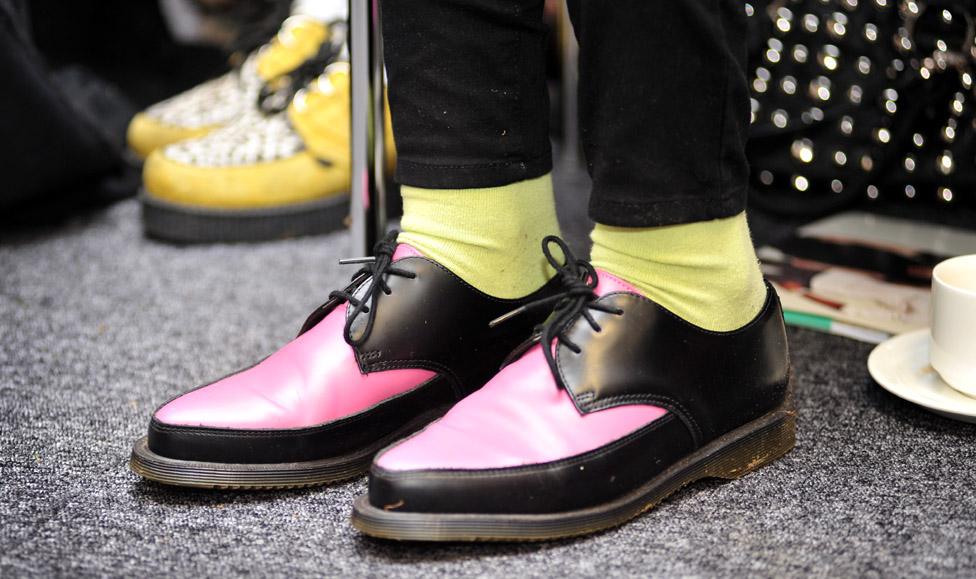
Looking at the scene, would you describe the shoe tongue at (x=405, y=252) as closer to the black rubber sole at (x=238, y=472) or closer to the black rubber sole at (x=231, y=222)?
the black rubber sole at (x=238, y=472)

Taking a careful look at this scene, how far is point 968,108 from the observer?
3.32ft

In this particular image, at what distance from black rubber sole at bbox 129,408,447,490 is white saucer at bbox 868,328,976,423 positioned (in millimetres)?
387

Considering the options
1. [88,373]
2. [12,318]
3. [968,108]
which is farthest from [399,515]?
[968,108]

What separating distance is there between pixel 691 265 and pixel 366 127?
40cm

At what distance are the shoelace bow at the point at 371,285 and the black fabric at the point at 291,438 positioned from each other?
0.05m

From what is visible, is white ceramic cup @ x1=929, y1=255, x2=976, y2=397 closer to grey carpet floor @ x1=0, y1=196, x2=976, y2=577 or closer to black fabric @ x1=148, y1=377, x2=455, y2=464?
grey carpet floor @ x1=0, y1=196, x2=976, y2=577

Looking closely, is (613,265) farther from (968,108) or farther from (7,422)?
(968,108)

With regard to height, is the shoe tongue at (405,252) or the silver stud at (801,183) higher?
the shoe tongue at (405,252)

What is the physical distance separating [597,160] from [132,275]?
69cm

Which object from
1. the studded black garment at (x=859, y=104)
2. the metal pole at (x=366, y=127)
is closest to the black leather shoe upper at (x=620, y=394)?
the metal pole at (x=366, y=127)

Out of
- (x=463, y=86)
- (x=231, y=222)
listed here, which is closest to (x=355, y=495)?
(x=463, y=86)

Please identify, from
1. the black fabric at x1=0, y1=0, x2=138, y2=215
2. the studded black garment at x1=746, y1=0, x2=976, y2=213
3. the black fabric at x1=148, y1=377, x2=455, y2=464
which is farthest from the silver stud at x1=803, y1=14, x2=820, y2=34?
the black fabric at x1=0, y1=0, x2=138, y2=215

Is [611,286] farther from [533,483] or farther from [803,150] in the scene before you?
[803,150]

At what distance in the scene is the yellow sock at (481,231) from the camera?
0.64 metres
